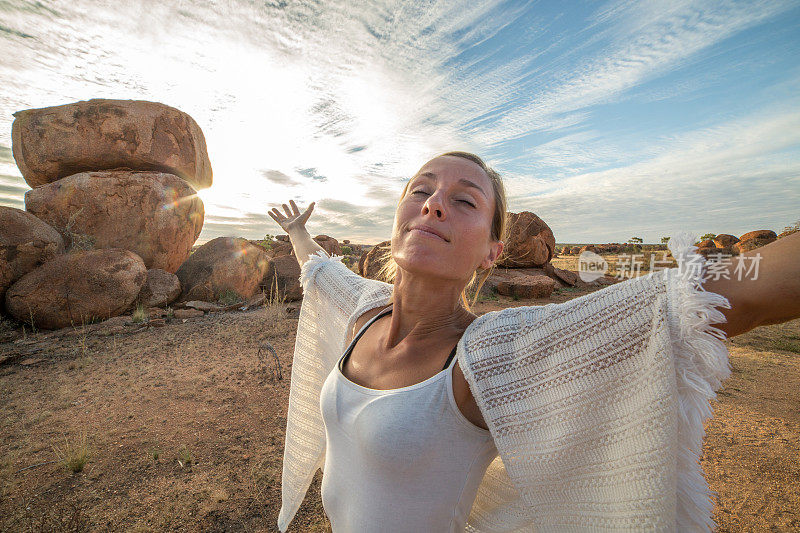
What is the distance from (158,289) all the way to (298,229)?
883 centimetres

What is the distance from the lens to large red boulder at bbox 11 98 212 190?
417 inches

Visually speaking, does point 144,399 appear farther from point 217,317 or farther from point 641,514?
point 641,514

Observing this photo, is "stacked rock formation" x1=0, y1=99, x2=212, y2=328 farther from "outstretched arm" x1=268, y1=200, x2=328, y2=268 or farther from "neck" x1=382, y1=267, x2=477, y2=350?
"neck" x1=382, y1=267, x2=477, y2=350

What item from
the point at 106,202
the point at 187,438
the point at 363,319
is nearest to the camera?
the point at 363,319

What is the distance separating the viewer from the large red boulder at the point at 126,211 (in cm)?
973

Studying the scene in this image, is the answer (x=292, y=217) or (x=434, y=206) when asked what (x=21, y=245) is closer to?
(x=292, y=217)

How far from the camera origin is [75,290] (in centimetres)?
786

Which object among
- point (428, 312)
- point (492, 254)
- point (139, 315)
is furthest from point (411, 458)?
point (139, 315)

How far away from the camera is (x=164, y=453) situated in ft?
10.9

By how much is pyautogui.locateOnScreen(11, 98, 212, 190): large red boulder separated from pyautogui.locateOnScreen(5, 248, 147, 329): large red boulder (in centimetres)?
386

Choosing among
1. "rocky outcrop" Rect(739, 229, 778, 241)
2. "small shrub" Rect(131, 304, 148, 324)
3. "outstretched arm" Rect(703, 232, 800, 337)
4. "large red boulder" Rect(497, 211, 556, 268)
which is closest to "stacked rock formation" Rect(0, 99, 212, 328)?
"small shrub" Rect(131, 304, 148, 324)

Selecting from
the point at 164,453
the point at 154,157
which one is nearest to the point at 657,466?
the point at 164,453

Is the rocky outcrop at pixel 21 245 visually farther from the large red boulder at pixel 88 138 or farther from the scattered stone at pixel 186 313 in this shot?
the large red boulder at pixel 88 138

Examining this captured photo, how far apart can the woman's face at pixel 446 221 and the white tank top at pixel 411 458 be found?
0.37 metres
